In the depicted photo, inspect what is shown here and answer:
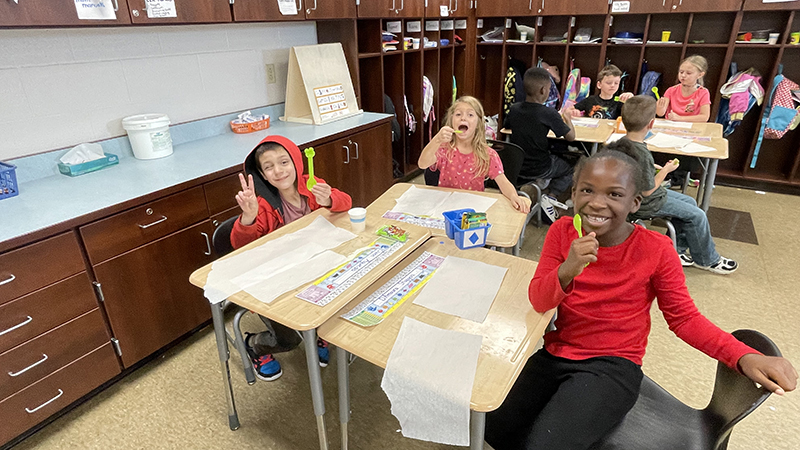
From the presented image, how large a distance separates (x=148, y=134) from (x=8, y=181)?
0.63 m

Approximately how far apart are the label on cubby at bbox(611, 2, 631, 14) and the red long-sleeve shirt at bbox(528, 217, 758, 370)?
3736 mm

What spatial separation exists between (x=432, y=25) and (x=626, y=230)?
3557mm

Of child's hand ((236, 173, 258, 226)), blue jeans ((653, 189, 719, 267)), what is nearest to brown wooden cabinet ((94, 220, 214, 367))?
child's hand ((236, 173, 258, 226))

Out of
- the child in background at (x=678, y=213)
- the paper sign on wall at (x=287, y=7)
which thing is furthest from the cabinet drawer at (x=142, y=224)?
the child in background at (x=678, y=213)

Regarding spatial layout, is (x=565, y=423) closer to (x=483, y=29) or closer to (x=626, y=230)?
(x=626, y=230)

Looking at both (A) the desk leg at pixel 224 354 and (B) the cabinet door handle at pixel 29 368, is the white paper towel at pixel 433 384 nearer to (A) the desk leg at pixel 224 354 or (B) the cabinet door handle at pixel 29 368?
(A) the desk leg at pixel 224 354

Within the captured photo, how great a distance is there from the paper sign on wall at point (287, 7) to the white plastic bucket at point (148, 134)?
0.90 metres

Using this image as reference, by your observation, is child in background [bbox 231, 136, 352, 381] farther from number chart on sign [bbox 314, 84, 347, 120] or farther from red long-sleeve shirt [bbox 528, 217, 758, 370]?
number chart on sign [bbox 314, 84, 347, 120]

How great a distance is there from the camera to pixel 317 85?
309cm

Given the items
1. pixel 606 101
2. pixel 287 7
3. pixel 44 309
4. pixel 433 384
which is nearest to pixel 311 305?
pixel 433 384

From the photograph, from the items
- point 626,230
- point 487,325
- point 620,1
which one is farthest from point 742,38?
point 487,325

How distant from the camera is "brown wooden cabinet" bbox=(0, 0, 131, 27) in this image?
1611 millimetres

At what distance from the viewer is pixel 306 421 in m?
1.80

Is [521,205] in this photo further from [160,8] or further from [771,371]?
[160,8]
